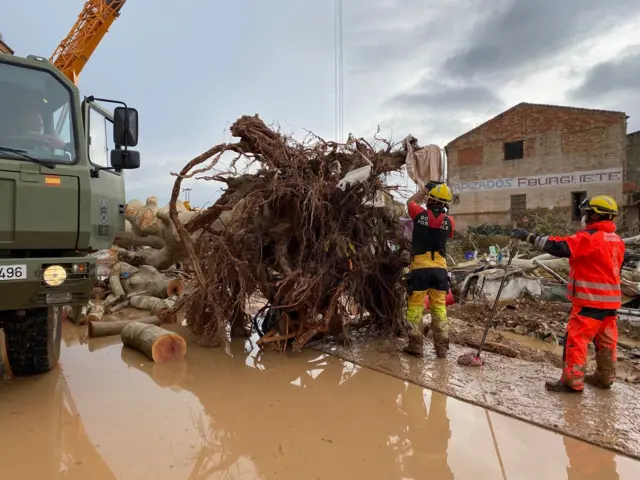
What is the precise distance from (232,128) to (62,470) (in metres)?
4.18

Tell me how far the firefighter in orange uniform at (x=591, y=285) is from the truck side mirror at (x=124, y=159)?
12.8 ft

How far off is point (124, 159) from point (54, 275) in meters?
1.22

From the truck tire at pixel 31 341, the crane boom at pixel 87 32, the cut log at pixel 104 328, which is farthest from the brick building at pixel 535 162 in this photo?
the truck tire at pixel 31 341

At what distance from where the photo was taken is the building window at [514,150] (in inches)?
953

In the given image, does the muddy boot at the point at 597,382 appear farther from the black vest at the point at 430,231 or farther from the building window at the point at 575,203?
the building window at the point at 575,203

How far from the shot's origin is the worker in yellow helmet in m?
5.36

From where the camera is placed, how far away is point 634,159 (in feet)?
72.1

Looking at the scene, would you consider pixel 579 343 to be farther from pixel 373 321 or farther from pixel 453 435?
pixel 373 321

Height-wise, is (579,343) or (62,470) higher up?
(579,343)

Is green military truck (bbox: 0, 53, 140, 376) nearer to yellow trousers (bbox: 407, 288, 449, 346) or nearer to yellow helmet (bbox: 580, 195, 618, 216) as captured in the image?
yellow trousers (bbox: 407, 288, 449, 346)

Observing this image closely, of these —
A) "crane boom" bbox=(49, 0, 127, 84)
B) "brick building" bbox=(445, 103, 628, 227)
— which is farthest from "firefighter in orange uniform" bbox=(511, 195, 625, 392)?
"brick building" bbox=(445, 103, 628, 227)

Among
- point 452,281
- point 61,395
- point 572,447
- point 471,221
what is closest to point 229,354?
point 61,395

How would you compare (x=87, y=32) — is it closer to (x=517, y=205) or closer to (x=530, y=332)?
(x=530, y=332)

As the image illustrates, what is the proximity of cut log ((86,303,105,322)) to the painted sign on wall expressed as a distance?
2168 centimetres
